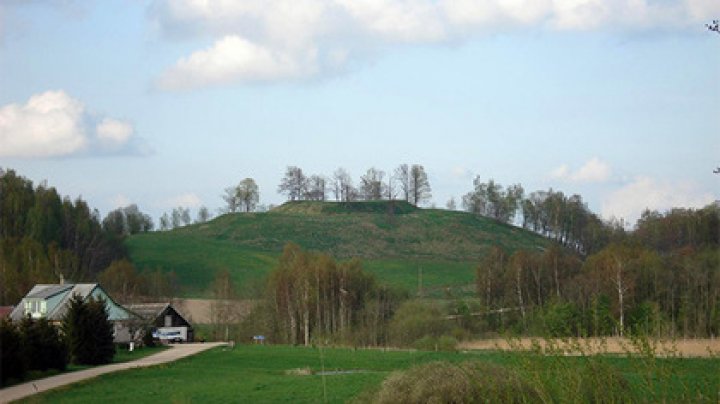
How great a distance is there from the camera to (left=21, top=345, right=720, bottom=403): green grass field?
10.5 m

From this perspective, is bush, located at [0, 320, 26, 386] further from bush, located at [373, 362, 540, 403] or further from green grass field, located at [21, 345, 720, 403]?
bush, located at [373, 362, 540, 403]

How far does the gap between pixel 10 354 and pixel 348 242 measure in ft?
381

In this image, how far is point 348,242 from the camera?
157250mm

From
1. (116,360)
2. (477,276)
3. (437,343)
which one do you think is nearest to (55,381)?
(116,360)

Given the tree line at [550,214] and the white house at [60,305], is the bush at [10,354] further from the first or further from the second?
the tree line at [550,214]

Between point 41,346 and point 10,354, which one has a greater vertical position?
point 41,346

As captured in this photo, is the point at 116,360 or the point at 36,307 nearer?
the point at 116,360

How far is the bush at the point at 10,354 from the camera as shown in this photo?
4103 cm

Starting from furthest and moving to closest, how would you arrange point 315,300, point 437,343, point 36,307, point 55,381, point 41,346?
1. point 315,300
2. point 36,307
3. point 437,343
4. point 41,346
5. point 55,381

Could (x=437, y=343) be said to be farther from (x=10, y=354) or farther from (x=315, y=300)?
(x=10, y=354)

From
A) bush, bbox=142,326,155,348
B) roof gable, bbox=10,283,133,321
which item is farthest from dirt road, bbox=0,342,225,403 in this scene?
bush, bbox=142,326,155,348

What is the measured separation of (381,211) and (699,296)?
370ft

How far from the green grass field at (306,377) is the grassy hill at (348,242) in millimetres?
57003

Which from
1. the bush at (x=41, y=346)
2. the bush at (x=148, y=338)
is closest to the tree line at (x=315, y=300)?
the bush at (x=148, y=338)
